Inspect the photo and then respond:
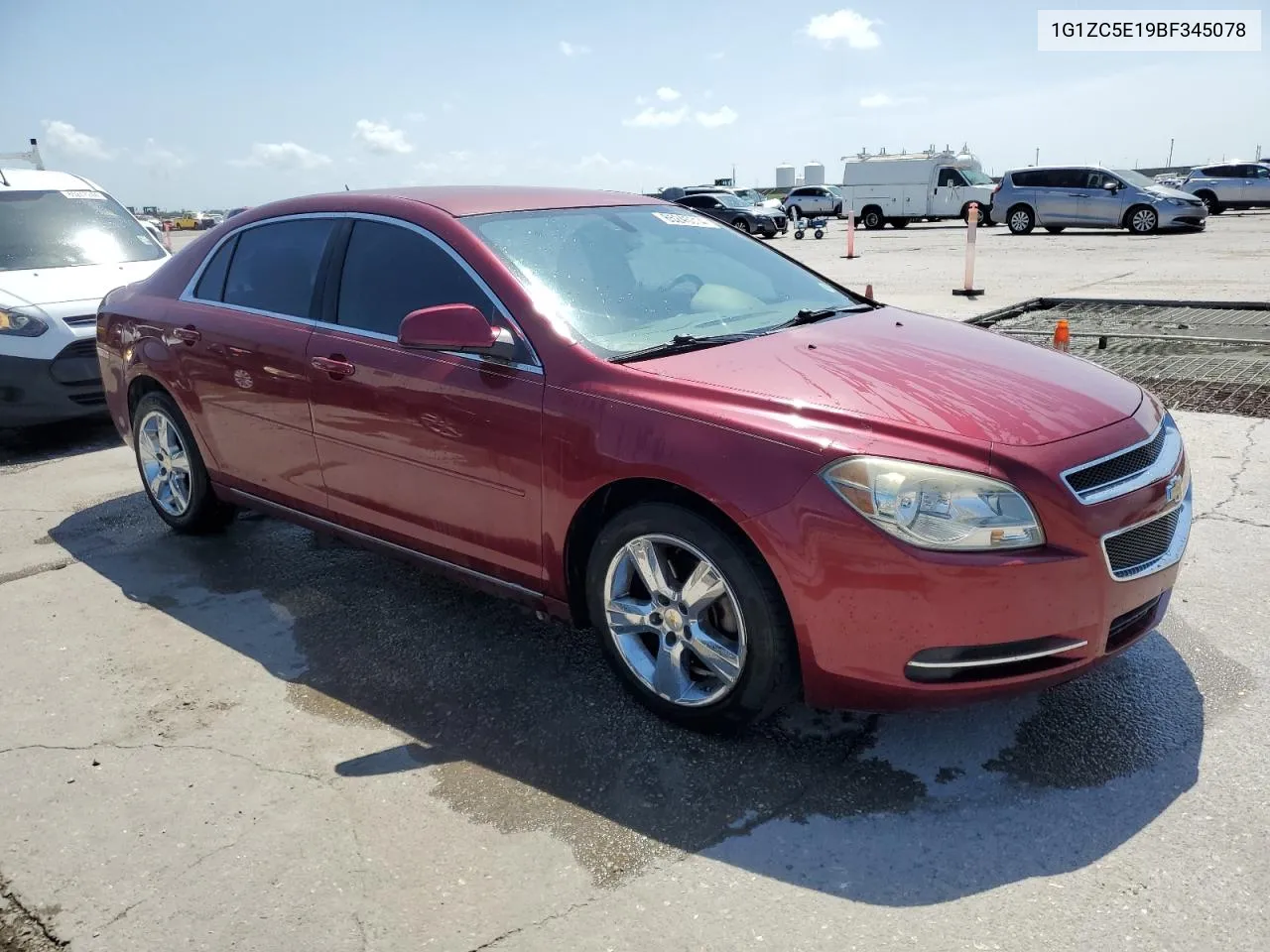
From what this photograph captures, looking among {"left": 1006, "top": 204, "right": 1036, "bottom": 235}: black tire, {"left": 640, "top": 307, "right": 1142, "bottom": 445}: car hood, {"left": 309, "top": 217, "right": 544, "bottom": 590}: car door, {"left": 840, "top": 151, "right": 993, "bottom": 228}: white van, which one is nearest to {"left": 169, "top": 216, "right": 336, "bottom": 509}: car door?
{"left": 309, "top": 217, "right": 544, "bottom": 590}: car door

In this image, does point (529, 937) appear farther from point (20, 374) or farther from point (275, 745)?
point (20, 374)

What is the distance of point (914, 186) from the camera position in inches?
1277

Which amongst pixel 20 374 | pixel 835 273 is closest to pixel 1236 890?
pixel 20 374

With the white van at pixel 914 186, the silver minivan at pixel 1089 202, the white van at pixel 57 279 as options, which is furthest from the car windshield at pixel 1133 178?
the white van at pixel 57 279

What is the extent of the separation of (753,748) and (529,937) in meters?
0.96

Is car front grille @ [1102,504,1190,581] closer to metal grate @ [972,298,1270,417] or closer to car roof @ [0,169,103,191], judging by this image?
metal grate @ [972,298,1270,417]

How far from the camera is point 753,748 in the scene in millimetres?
3029

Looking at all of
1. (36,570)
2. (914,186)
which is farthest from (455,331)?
(914,186)

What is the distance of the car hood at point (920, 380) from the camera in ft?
9.12

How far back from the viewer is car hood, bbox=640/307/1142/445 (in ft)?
9.12

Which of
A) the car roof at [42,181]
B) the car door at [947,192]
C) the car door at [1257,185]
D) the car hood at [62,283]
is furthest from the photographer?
the car door at [947,192]

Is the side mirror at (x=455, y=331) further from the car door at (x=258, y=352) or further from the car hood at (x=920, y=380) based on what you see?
the car door at (x=258, y=352)

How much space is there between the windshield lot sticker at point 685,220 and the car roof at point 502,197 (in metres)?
0.14

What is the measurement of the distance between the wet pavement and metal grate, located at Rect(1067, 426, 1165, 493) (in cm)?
81
